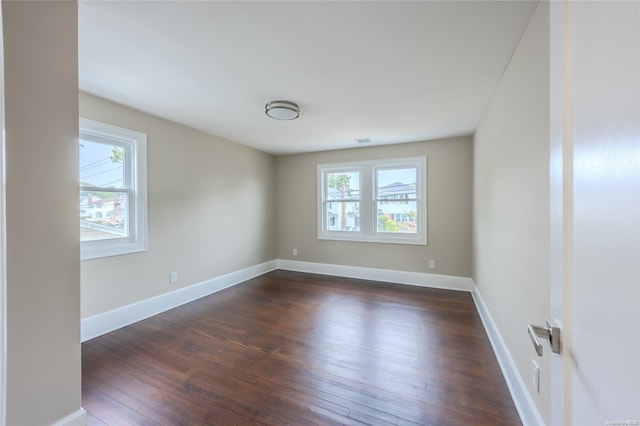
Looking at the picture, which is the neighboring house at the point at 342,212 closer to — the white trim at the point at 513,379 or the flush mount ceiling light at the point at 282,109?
the flush mount ceiling light at the point at 282,109

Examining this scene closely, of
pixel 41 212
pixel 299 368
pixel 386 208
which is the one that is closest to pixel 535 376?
pixel 299 368

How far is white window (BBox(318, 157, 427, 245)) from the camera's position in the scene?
436 centimetres

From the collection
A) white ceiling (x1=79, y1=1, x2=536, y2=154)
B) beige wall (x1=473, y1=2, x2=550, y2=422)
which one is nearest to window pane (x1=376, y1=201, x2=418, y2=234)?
white ceiling (x1=79, y1=1, x2=536, y2=154)

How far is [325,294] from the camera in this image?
12.7 feet

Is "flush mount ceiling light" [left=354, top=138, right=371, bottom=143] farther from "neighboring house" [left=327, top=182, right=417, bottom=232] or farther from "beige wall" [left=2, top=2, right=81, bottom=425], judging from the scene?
"beige wall" [left=2, top=2, right=81, bottom=425]

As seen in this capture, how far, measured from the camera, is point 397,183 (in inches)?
178

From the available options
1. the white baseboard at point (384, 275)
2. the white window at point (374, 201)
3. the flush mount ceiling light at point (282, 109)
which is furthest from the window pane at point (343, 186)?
the flush mount ceiling light at point (282, 109)

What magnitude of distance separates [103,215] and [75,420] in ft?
6.42

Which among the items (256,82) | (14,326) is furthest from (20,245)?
(256,82)

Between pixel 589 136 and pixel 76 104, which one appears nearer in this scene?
pixel 589 136

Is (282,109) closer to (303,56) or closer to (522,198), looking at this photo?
(303,56)

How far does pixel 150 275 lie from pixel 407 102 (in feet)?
11.4

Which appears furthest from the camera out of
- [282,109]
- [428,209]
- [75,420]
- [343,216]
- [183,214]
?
[343,216]

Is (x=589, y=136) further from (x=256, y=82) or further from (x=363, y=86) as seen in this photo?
(x=256, y=82)
